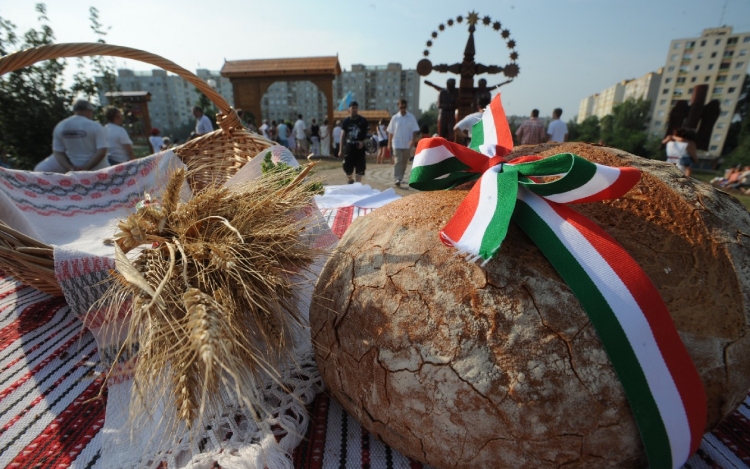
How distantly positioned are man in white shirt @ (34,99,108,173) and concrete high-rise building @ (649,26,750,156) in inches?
2293

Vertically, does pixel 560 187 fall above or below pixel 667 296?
above

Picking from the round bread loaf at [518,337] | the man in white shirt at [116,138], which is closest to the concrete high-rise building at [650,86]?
the man in white shirt at [116,138]

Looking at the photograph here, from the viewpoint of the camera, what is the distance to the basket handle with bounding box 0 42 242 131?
4.50ft

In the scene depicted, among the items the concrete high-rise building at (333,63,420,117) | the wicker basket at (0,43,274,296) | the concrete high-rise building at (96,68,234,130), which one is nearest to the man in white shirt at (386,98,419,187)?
the wicker basket at (0,43,274,296)

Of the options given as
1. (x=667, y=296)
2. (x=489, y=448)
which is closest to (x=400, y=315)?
(x=489, y=448)

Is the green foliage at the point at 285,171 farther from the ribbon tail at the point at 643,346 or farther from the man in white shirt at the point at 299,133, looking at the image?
the man in white shirt at the point at 299,133

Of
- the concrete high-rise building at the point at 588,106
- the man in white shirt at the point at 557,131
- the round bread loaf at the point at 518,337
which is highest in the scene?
the concrete high-rise building at the point at 588,106

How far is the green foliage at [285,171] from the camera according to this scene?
46.4 inches

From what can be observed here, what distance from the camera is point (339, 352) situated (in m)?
0.93

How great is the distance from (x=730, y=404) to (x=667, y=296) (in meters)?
0.30

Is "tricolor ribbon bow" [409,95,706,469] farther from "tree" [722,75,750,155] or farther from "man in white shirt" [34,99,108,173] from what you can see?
"tree" [722,75,750,155]

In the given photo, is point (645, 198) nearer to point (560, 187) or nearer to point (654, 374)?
point (560, 187)

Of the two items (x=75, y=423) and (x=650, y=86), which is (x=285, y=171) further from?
(x=650, y=86)

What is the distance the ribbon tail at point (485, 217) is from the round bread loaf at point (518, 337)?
6 centimetres
